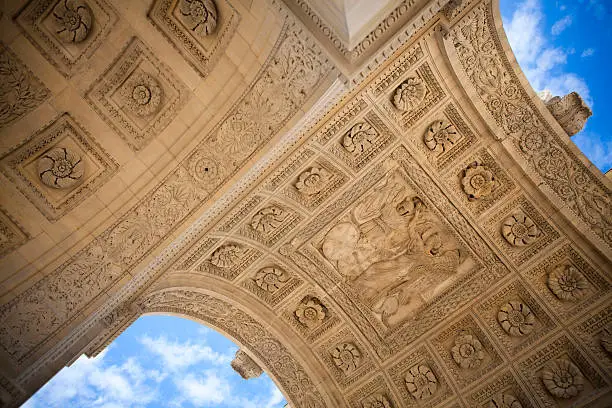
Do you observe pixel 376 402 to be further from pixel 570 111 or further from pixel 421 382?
pixel 570 111

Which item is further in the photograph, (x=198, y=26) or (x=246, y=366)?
(x=246, y=366)

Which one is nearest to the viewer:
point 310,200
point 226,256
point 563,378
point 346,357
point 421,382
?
point 310,200

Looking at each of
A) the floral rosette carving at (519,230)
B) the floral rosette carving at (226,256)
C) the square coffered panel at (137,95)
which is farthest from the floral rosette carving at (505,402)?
the square coffered panel at (137,95)

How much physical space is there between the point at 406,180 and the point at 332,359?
552 centimetres

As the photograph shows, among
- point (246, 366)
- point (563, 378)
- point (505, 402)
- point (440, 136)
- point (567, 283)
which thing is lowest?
point (563, 378)

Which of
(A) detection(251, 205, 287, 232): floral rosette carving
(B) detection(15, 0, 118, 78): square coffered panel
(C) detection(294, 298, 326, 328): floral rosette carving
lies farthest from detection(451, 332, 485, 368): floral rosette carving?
(B) detection(15, 0, 118, 78): square coffered panel

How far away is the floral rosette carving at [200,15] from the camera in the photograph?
755cm

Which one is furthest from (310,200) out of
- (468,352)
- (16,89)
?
(16,89)

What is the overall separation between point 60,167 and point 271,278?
564 centimetres

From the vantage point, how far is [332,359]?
12688mm

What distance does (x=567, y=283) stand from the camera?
10.5 metres

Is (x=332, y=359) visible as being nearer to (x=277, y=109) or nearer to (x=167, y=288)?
(x=167, y=288)

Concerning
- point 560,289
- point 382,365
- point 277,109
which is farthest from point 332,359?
point 277,109

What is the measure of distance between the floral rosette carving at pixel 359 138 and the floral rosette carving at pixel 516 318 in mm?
5263
